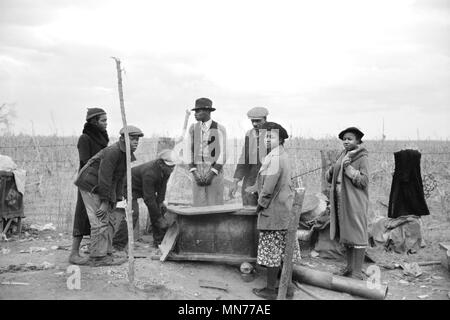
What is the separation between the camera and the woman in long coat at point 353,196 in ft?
17.6

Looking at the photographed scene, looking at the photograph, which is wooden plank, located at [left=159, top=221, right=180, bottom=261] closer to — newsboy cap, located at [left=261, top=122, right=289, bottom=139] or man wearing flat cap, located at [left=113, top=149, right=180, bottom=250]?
man wearing flat cap, located at [left=113, top=149, right=180, bottom=250]

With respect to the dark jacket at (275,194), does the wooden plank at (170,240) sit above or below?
below

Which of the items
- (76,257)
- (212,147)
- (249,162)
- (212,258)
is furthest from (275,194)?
(76,257)

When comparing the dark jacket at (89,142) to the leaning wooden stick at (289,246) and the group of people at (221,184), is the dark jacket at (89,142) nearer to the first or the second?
the group of people at (221,184)

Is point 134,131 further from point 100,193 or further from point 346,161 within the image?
point 346,161

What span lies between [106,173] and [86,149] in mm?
686

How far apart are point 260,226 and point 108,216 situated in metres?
2.13

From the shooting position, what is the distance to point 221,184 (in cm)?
676

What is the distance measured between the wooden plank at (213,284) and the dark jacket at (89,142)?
2.27 metres

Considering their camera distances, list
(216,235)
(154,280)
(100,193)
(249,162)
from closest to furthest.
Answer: (154,280) < (100,193) < (216,235) < (249,162)

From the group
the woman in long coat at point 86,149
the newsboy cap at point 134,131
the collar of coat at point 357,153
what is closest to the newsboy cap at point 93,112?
the woman in long coat at point 86,149
